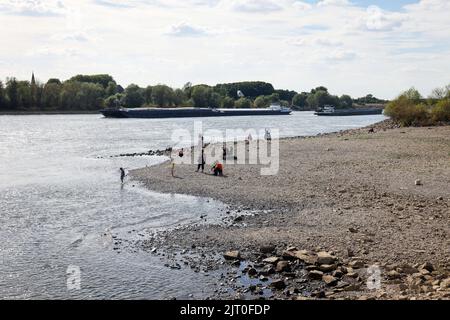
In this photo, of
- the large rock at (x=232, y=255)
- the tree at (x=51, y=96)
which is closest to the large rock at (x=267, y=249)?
the large rock at (x=232, y=255)

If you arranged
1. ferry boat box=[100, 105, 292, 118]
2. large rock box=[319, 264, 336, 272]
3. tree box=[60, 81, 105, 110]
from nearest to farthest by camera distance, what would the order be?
large rock box=[319, 264, 336, 272] → ferry boat box=[100, 105, 292, 118] → tree box=[60, 81, 105, 110]

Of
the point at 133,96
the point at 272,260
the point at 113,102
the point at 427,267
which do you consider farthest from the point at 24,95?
the point at 427,267

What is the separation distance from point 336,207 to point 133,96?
546 ft

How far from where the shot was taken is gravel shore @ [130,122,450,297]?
740 inches

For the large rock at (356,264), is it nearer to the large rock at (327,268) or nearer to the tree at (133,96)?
the large rock at (327,268)

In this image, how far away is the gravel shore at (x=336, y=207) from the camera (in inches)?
740

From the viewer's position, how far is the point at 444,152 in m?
46.0

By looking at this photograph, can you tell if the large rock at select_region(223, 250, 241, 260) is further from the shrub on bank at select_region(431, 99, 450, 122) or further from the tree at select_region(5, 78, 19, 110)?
the tree at select_region(5, 78, 19, 110)

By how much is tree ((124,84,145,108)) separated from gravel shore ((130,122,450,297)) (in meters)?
144

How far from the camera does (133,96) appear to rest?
186 metres

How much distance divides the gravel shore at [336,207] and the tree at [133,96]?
472 ft

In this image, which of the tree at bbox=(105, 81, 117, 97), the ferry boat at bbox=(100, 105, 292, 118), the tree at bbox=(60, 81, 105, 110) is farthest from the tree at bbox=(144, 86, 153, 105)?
the ferry boat at bbox=(100, 105, 292, 118)
